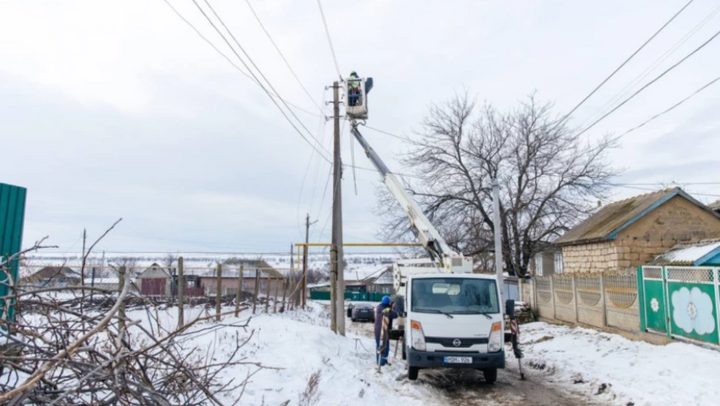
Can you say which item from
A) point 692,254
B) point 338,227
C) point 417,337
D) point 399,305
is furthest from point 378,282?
point 417,337

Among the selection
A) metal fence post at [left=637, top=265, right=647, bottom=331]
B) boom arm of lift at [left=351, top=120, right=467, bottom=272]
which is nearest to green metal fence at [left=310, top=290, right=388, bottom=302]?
boom arm of lift at [left=351, top=120, right=467, bottom=272]

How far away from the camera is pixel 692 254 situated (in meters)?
13.5

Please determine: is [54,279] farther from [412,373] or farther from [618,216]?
[618,216]

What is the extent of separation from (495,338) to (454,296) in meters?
1.09

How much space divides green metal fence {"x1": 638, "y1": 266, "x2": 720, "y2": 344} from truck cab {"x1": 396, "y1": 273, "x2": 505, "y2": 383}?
404 centimetres

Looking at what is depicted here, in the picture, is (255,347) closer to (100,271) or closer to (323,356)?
(323,356)

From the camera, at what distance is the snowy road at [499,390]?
325 inches

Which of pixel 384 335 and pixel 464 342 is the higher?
pixel 464 342

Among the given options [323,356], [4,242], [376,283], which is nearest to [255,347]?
[323,356]

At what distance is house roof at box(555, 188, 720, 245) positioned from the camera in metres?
15.5

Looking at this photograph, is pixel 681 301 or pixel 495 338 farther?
pixel 681 301

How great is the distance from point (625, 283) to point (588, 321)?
8.31 ft

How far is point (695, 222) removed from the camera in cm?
1556

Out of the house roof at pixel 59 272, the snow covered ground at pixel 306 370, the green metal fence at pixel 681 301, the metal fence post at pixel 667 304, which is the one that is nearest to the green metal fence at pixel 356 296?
the snow covered ground at pixel 306 370
